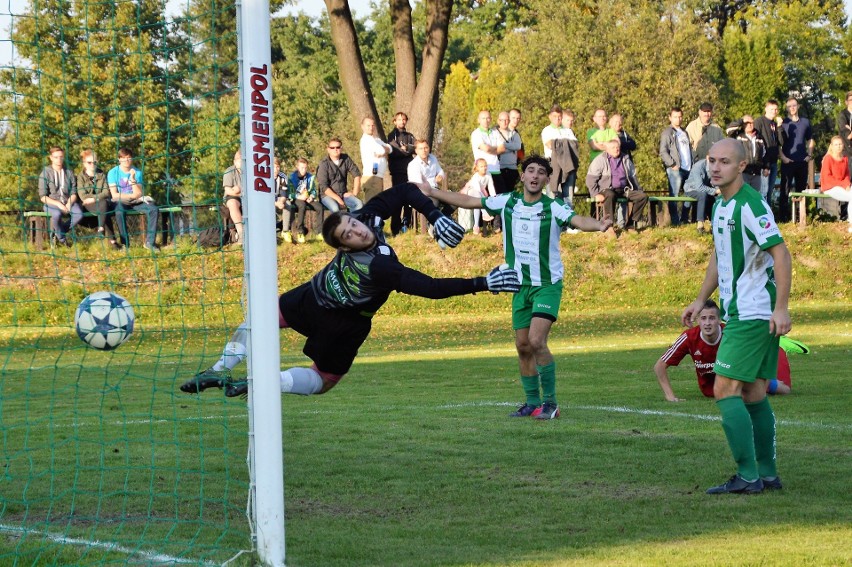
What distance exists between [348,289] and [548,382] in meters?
3.16

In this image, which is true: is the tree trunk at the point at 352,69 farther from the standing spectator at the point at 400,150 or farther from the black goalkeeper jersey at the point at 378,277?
the black goalkeeper jersey at the point at 378,277

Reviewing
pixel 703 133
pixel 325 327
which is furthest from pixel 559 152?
pixel 325 327

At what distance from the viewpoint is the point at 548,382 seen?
33.8 ft

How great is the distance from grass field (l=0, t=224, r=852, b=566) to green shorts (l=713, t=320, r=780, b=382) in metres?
0.75

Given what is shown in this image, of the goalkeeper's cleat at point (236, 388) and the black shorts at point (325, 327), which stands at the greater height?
the black shorts at point (325, 327)

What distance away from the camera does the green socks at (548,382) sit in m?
10.3

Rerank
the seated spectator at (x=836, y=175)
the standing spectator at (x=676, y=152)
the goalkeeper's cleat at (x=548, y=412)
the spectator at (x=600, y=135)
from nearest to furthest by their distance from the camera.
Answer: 1. the goalkeeper's cleat at (x=548, y=412)
2. the spectator at (x=600, y=135)
3. the standing spectator at (x=676, y=152)
4. the seated spectator at (x=836, y=175)

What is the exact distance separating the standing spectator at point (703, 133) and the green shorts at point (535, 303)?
12580 millimetres

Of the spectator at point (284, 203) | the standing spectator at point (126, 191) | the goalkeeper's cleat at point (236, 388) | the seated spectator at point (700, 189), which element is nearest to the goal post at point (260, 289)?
the goalkeeper's cleat at point (236, 388)

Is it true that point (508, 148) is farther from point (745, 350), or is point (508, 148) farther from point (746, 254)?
point (745, 350)

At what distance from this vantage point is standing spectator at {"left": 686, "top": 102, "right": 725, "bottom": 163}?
22234mm

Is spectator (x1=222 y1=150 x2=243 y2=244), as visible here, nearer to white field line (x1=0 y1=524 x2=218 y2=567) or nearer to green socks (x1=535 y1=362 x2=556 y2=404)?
white field line (x1=0 y1=524 x2=218 y2=567)

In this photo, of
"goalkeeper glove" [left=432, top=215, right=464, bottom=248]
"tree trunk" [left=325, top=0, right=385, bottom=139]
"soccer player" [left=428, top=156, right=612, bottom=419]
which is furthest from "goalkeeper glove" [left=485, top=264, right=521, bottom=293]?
"tree trunk" [left=325, top=0, right=385, bottom=139]

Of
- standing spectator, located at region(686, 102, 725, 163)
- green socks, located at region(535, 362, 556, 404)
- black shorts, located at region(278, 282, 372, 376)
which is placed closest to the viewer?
black shorts, located at region(278, 282, 372, 376)
